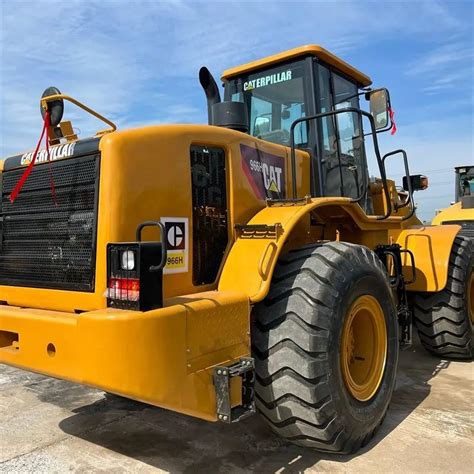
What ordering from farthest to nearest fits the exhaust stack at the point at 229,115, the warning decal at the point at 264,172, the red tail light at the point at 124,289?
1. the exhaust stack at the point at 229,115
2. the warning decal at the point at 264,172
3. the red tail light at the point at 124,289

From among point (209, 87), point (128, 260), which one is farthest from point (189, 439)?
point (209, 87)

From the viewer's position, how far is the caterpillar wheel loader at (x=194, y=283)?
2.53m

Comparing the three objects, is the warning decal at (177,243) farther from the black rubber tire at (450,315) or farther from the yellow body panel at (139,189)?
the black rubber tire at (450,315)

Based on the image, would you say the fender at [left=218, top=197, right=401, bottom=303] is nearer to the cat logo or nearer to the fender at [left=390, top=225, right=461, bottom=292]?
the cat logo

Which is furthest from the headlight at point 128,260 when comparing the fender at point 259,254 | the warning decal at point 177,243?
the fender at point 259,254

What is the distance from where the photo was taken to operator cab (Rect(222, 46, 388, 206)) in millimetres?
4426

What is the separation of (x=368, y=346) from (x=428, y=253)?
6.24 ft

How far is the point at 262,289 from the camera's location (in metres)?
2.97

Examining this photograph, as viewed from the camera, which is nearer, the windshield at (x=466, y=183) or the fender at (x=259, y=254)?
the fender at (x=259, y=254)

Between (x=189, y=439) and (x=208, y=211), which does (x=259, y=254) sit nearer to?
(x=208, y=211)

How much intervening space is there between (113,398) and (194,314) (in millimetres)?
2177

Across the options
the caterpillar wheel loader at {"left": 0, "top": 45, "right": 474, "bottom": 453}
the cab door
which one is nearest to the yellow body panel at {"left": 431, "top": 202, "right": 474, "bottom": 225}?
the cab door

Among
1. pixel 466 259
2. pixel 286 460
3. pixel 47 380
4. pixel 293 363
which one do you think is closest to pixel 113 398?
pixel 47 380

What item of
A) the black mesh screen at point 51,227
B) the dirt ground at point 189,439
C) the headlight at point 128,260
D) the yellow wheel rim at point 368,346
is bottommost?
the dirt ground at point 189,439
